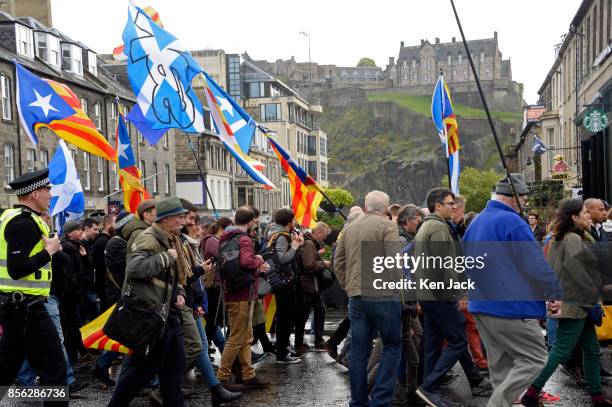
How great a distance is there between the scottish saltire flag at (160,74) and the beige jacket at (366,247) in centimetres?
434

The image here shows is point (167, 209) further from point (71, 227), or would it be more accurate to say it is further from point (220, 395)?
point (71, 227)

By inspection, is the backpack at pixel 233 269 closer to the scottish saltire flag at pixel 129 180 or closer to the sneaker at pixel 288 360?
the sneaker at pixel 288 360

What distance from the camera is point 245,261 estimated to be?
750 centimetres

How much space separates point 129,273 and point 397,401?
318 centimetres

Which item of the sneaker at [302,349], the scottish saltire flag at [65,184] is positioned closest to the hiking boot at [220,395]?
the sneaker at [302,349]

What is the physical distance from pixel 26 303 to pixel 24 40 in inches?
1131

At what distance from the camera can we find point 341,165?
112 metres

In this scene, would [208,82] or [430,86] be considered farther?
[430,86]

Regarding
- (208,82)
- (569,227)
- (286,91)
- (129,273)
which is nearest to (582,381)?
(569,227)

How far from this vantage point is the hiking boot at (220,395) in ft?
23.4

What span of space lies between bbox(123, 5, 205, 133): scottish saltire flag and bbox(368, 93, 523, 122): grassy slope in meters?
103

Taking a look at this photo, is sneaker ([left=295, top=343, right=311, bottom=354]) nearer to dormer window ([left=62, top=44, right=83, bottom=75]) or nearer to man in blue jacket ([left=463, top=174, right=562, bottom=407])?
man in blue jacket ([left=463, top=174, right=562, bottom=407])

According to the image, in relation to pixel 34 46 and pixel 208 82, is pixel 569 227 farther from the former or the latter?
pixel 34 46

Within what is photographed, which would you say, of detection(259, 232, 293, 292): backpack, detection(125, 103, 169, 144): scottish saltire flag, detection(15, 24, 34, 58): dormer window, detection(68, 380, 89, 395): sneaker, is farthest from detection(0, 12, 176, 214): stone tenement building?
detection(68, 380, 89, 395): sneaker
